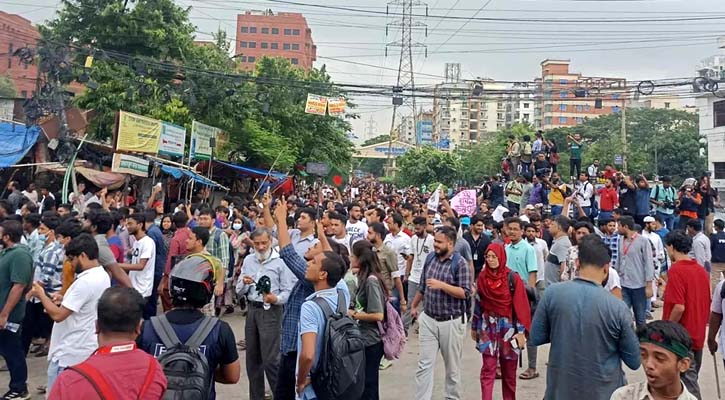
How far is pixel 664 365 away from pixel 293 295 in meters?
2.81

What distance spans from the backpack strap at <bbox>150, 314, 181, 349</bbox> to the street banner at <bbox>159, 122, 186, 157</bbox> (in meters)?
15.8

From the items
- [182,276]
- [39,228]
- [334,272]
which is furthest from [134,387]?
[39,228]

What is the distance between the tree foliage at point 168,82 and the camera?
21.6 meters

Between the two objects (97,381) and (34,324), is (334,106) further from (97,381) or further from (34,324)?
(97,381)

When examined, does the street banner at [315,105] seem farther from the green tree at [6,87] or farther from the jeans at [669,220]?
the green tree at [6,87]

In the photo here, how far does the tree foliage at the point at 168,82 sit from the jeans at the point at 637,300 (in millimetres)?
13693

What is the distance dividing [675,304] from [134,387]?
4.27m

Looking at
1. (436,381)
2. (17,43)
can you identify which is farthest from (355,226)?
(17,43)

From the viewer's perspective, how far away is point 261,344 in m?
5.54

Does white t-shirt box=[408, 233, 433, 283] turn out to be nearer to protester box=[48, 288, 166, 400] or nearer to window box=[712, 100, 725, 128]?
A: protester box=[48, 288, 166, 400]

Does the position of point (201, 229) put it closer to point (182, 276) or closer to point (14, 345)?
point (14, 345)

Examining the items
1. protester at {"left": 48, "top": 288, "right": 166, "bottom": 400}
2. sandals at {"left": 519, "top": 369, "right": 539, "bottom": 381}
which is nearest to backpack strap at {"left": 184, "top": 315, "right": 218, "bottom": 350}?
protester at {"left": 48, "top": 288, "right": 166, "bottom": 400}

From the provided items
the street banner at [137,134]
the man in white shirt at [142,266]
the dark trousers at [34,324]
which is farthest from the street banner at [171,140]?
the man in white shirt at [142,266]

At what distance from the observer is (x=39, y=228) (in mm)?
7352
